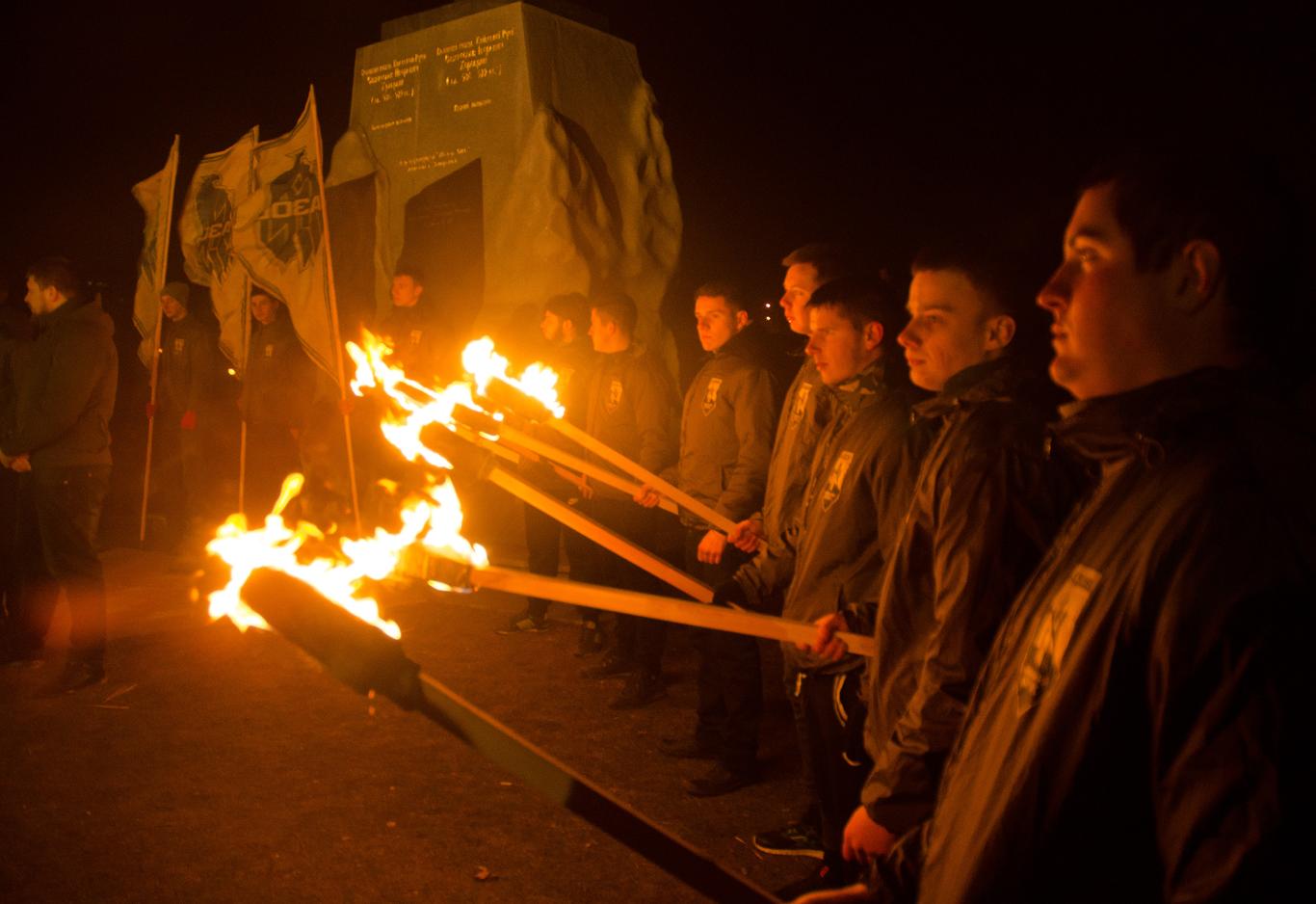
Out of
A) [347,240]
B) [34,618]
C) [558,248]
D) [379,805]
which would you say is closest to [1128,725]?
[379,805]

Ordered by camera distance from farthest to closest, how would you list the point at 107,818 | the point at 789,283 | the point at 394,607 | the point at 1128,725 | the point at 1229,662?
the point at 394,607
the point at 789,283
the point at 107,818
the point at 1128,725
the point at 1229,662

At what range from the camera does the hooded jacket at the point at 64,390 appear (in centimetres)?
634

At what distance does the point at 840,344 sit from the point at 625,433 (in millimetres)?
3255

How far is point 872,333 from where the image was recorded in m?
3.74

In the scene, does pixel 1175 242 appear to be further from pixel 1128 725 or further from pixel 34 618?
pixel 34 618

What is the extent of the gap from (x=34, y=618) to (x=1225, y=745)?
757 cm

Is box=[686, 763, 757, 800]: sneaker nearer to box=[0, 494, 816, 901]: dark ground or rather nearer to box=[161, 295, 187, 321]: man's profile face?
box=[0, 494, 816, 901]: dark ground

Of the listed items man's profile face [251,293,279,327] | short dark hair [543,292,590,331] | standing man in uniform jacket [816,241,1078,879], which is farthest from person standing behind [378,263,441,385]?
standing man in uniform jacket [816,241,1078,879]

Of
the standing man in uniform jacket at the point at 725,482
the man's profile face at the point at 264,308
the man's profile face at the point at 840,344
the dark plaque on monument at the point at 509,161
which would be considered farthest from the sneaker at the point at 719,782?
the man's profile face at the point at 264,308

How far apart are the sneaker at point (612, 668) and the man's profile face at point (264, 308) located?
5607 millimetres

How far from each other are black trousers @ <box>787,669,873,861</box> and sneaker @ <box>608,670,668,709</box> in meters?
2.56

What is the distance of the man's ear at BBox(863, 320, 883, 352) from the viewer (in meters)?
3.74

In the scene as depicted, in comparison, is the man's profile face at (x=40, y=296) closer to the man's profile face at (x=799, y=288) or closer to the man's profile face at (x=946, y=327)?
the man's profile face at (x=799, y=288)

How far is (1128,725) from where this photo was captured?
1268 millimetres
